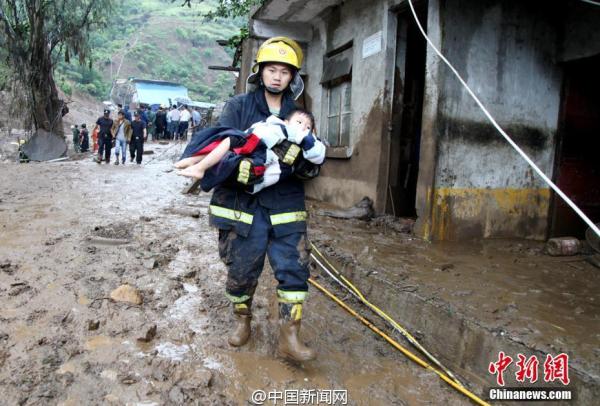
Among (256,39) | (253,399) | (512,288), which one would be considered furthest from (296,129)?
(256,39)

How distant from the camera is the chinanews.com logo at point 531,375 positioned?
2326 millimetres

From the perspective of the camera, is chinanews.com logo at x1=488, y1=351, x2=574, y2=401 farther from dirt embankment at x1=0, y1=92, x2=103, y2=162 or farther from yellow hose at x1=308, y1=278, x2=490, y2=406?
dirt embankment at x1=0, y1=92, x2=103, y2=162

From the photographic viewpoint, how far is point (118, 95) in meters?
36.9

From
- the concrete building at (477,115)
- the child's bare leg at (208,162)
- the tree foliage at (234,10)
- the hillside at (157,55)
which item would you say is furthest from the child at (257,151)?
the hillside at (157,55)

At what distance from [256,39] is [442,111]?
4906mm

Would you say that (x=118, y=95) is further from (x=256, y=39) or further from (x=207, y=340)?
(x=207, y=340)

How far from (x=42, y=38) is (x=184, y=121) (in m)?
7.35

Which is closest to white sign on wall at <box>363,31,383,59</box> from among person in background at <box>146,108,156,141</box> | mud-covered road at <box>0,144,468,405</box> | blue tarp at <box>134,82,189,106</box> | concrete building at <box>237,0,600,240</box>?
concrete building at <box>237,0,600,240</box>

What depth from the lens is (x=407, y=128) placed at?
6711 millimetres

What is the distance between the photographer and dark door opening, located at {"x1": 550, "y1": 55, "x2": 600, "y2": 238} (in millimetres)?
5574

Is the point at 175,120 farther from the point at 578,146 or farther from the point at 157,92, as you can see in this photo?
the point at 578,146

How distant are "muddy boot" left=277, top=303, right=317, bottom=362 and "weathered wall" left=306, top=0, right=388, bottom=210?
3.97 m

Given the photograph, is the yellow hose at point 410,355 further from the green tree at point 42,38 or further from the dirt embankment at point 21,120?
the dirt embankment at point 21,120

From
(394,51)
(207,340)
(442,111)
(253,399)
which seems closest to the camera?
(253,399)
